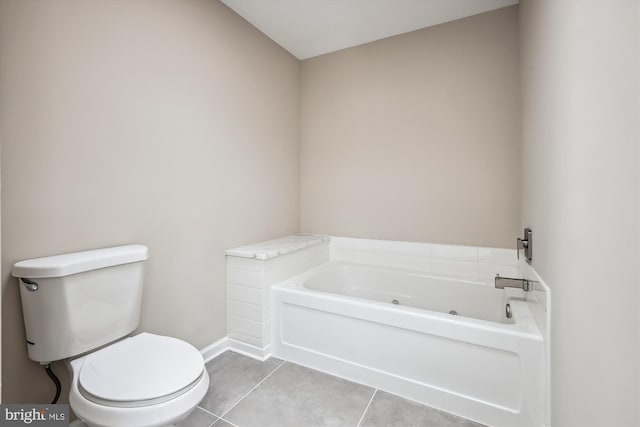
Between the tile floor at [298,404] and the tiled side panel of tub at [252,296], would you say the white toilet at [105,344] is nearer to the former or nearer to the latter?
the tile floor at [298,404]

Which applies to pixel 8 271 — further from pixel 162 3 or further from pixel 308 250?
pixel 308 250

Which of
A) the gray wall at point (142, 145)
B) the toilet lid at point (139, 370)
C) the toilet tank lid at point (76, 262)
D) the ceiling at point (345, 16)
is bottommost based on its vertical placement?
the toilet lid at point (139, 370)

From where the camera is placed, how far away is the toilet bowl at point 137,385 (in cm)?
100

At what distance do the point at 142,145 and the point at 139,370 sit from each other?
1.14 metres

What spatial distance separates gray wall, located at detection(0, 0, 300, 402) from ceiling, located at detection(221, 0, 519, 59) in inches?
7.1

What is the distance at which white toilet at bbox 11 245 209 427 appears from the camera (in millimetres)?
1021

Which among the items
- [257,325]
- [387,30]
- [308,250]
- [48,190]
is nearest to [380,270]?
[308,250]

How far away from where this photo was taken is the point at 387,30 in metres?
2.51

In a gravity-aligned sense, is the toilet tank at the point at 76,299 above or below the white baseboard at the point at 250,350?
above

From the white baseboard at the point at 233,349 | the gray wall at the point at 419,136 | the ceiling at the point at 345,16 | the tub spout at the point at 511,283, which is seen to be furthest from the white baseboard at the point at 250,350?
the ceiling at the point at 345,16

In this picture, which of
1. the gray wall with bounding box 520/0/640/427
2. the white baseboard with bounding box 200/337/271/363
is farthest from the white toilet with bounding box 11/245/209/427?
the gray wall with bounding box 520/0/640/427

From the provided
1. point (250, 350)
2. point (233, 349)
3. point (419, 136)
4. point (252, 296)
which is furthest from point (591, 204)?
point (233, 349)

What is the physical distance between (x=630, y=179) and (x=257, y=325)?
2.03 metres

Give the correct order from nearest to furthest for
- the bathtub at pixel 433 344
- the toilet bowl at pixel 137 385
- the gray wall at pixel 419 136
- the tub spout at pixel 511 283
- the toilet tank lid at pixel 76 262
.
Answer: the toilet bowl at pixel 137 385, the toilet tank lid at pixel 76 262, the bathtub at pixel 433 344, the tub spout at pixel 511 283, the gray wall at pixel 419 136
